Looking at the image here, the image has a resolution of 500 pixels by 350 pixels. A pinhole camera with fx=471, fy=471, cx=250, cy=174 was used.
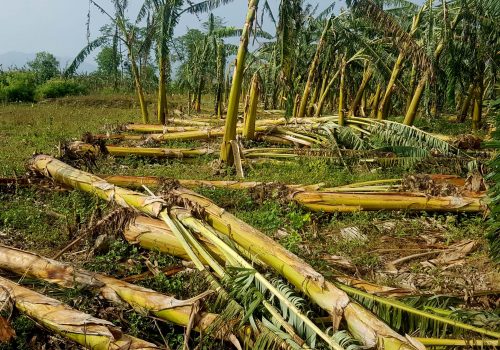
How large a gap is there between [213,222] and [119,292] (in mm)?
958

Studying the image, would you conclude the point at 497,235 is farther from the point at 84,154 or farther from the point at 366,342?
the point at 84,154

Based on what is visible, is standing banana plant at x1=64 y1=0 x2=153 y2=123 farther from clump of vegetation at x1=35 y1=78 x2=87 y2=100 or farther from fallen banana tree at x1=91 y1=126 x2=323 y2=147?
clump of vegetation at x1=35 y1=78 x2=87 y2=100

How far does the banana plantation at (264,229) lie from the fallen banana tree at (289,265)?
0.01 meters

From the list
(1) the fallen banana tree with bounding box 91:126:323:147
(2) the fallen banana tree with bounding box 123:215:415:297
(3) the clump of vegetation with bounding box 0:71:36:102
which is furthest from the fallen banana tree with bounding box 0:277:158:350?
(3) the clump of vegetation with bounding box 0:71:36:102

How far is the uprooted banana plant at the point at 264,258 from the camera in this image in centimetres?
238

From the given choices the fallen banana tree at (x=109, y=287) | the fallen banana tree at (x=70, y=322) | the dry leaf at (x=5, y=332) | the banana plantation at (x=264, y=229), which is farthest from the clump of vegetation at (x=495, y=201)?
the dry leaf at (x=5, y=332)

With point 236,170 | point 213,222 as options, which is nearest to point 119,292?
point 213,222

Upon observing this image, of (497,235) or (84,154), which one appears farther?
(84,154)

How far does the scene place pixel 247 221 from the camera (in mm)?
5238

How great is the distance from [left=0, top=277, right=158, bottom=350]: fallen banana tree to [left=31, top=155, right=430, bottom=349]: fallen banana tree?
0.94m

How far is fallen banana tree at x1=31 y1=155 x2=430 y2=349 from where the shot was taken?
235 centimetres

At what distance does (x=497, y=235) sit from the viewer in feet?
11.2

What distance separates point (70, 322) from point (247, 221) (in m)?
2.79

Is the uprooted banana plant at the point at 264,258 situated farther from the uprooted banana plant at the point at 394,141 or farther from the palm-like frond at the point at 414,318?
the uprooted banana plant at the point at 394,141
